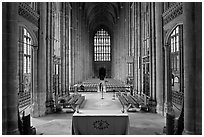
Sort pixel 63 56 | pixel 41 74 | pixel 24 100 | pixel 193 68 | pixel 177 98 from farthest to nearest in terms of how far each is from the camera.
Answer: pixel 63 56 → pixel 177 98 → pixel 24 100 → pixel 41 74 → pixel 193 68

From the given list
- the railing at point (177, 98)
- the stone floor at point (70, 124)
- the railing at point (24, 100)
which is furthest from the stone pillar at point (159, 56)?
the railing at point (24, 100)

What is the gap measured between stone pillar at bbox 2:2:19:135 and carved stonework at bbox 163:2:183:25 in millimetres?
6963

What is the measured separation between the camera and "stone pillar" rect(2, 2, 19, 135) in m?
7.07

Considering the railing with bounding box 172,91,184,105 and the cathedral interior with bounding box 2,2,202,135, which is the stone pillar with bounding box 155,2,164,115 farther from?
the railing with bounding box 172,91,184,105

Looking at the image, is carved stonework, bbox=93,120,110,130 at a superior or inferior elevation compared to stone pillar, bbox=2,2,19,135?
inferior

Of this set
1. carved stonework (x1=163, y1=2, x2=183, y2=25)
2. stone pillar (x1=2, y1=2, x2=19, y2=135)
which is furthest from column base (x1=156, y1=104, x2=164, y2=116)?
stone pillar (x1=2, y1=2, x2=19, y2=135)

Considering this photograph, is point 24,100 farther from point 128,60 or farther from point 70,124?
point 128,60

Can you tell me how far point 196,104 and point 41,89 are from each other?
354 inches

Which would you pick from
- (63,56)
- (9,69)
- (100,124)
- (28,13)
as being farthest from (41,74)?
(63,56)

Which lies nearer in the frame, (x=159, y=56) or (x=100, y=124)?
(x=100, y=124)

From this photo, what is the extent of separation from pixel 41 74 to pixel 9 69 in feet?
18.8

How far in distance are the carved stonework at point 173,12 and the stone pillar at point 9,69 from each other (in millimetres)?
6963

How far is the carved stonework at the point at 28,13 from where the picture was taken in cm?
1032

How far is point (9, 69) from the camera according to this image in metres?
7.16
